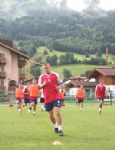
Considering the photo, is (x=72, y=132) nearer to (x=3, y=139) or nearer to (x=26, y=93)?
Answer: (x=3, y=139)

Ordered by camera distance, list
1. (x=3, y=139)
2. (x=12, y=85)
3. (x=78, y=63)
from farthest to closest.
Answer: (x=78, y=63) → (x=12, y=85) → (x=3, y=139)

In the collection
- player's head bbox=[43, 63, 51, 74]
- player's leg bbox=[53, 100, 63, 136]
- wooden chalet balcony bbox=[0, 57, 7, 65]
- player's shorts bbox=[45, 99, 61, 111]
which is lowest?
player's leg bbox=[53, 100, 63, 136]

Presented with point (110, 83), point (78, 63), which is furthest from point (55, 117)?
point (78, 63)

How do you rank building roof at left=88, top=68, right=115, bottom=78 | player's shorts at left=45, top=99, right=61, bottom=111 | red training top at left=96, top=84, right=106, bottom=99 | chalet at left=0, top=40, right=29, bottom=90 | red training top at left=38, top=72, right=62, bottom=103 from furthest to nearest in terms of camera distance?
building roof at left=88, top=68, right=115, bottom=78 < chalet at left=0, top=40, right=29, bottom=90 < red training top at left=96, top=84, right=106, bottom=99 < red training top at left=38, top=72, right=62, bottom=103 < player's shorts at left=45, top=99, right=61, bottom=111

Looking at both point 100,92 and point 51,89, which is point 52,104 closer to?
point 51,89

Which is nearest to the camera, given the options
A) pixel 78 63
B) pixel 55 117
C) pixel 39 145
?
pixel 39 145

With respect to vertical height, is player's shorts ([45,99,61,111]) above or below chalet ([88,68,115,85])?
below

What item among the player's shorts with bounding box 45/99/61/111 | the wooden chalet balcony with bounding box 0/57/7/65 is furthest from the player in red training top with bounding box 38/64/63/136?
the wooden chalet balcony with bounding box 0/57/7/65

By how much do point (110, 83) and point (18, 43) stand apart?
103m

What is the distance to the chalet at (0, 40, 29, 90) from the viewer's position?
87.5 metres

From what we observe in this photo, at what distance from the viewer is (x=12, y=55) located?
295 ft

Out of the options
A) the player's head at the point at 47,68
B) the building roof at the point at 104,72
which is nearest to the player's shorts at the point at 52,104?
the player's head at the point at 47,68

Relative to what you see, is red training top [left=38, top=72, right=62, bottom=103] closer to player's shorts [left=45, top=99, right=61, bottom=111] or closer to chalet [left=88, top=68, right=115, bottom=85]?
player's shorts [left=45, top=99, right=61, bottom=111]

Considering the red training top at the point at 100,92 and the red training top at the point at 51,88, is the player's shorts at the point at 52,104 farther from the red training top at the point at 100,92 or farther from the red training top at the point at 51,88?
the red training top at the point at 100,92
